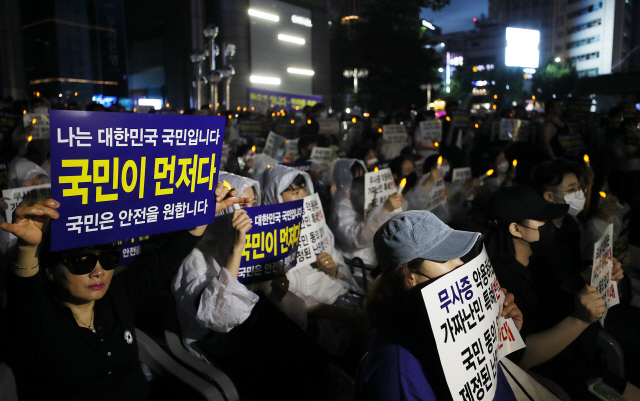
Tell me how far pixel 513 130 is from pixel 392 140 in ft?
8.52

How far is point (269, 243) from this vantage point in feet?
10.9

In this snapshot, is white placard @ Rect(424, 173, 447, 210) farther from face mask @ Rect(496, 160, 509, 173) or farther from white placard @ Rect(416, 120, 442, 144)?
white placard @ Rect(416, 120, 442, 144)

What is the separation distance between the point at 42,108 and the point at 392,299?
24.2 feet

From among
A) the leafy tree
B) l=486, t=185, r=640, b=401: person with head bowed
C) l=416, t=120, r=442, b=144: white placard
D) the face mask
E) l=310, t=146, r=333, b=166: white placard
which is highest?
the leafy tree

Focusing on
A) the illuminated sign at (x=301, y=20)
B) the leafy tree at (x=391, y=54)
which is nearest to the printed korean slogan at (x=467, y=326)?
the illuminated sign at (x=301, y=20)

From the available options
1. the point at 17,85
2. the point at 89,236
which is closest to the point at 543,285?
the point at 89,236

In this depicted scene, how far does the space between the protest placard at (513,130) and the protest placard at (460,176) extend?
3.50 m

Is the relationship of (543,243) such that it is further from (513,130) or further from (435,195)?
(513,130)

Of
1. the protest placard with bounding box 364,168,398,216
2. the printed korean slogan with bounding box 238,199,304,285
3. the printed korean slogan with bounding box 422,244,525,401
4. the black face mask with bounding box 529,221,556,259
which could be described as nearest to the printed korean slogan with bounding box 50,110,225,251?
the printed korean slogan with bounding box 238,199,304,285

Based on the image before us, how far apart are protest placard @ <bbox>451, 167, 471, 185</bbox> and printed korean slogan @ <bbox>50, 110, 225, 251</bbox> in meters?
4.33

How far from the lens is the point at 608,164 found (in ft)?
26.0

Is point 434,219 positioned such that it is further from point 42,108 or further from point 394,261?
point 42,108

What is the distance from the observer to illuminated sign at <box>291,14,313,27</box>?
2837 cm

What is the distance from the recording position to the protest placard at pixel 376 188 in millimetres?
4977
